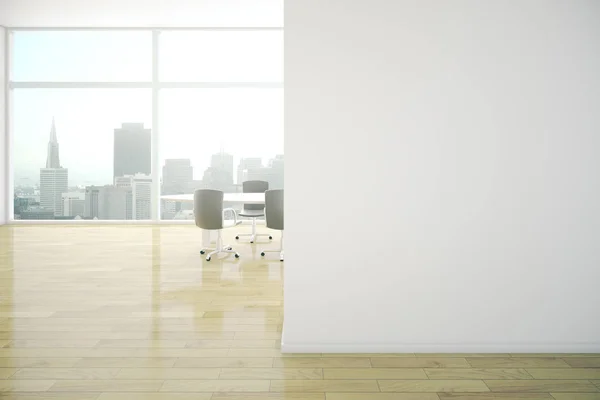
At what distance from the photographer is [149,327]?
3.57m

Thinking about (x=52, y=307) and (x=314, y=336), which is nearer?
(x=314, y=336)

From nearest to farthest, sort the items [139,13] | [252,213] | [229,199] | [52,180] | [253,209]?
1. [229,199]
2. [252,213]
3. [253,209]
4. [139,13]
5. [52,180]

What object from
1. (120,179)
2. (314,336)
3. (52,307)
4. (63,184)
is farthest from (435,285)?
(63,184)

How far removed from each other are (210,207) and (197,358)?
10.2ft

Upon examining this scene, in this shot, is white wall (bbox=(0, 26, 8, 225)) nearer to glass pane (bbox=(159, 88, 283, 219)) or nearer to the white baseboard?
glass pane (bbox=(159, 88, 283, 219))

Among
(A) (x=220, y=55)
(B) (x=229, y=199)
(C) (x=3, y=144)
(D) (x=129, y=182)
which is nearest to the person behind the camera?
(B) (x=229, y=199)

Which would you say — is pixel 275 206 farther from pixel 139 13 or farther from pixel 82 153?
pixel 82 153

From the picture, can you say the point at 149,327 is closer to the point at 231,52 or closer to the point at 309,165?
the point at 309,165

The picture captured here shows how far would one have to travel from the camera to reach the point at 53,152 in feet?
31.7

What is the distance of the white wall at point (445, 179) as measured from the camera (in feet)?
9.91

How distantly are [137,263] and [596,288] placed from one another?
469 centimetres

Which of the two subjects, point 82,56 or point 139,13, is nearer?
point 139,13

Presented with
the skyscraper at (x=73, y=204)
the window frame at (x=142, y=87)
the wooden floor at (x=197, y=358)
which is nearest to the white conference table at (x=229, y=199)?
the wooden floor at (x=197, y=358)

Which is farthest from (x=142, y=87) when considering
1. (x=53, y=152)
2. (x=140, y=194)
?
(x=53, y=152)
